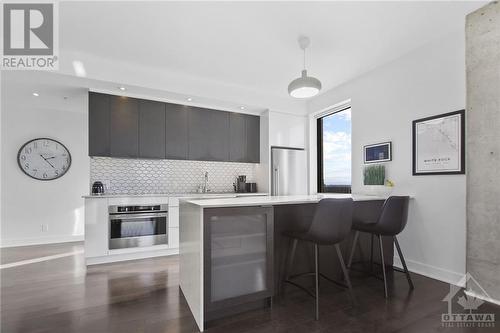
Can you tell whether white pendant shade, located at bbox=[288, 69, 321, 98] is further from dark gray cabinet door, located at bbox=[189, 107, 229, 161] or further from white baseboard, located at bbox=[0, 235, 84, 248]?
white baseboard, located at bbox=[0, 235, 84, 248]

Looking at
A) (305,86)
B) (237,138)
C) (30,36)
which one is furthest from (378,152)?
(30,36)

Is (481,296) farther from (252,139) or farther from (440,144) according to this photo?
(252,139)

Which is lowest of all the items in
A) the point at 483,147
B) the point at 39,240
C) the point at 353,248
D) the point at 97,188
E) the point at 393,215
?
the point at 39,240

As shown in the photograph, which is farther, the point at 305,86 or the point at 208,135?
the point at 208,135

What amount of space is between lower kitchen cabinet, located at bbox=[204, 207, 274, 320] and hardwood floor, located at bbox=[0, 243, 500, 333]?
189mm

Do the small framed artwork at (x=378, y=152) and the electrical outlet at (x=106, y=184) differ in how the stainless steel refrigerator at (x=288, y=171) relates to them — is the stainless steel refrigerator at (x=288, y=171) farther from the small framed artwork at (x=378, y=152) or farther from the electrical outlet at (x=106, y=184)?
the electrical outlet at (x=106, y=184)

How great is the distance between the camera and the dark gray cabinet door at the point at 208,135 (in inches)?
178

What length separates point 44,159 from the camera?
15.2ft

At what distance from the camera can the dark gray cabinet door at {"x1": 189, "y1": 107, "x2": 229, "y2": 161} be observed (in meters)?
4.51

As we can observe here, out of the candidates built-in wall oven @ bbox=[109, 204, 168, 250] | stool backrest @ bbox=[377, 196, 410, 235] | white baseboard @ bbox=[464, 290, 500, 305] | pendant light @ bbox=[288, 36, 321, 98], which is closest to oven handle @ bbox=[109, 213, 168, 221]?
built-in wall oven @ bbox=[109, 204, 168, 250]

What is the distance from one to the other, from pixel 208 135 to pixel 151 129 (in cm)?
103

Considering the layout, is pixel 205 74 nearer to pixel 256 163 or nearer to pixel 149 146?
pixel 149 146

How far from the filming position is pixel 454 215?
2.67 meters

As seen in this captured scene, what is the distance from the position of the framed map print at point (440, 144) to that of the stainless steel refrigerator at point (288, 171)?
229 centimetres
